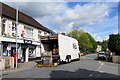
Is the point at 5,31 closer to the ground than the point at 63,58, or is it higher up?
higher up

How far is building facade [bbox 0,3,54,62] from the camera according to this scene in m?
17.6

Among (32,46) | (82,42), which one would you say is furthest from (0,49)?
(82,42)

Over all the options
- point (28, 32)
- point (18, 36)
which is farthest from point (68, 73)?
point (28, 32)

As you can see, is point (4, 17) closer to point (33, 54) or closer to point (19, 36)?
point (19, 36)

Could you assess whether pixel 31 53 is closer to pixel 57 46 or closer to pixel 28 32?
pixel 28 32

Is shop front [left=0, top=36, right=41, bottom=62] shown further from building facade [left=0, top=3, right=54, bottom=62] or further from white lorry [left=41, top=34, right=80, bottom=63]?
white lorry [left=41, top=34, right=80, bottom=63]

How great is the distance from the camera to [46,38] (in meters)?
17.5

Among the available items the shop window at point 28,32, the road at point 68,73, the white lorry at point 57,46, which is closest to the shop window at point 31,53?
the shop window at point 28,32

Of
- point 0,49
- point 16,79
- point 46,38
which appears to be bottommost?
point 16,79

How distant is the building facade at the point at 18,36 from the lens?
1759 cm

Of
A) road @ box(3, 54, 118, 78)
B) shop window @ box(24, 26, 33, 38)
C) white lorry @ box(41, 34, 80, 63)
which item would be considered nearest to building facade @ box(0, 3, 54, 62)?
shop window @ box(24, 26, 33, 38)

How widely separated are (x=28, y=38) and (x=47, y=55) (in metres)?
7.66

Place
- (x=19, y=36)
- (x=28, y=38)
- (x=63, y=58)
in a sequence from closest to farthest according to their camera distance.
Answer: (x=63, y=58) → (x=19, y=36) → (x=28, y=38)

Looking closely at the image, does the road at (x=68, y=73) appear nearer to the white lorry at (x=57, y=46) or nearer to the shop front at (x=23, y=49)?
the white lorry at (x=57, y=46)
